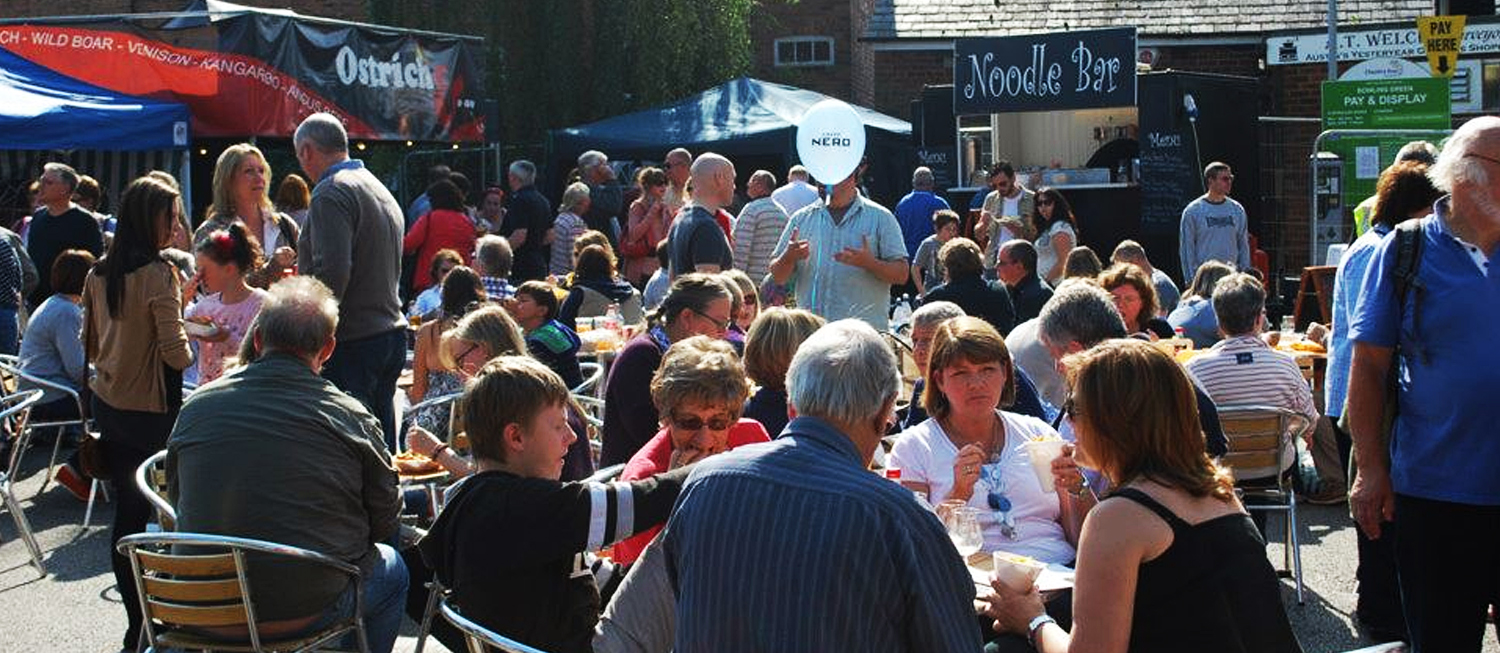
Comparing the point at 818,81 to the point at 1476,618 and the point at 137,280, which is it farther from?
the point at 1476,618

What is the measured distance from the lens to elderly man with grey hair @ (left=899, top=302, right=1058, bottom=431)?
226 inches

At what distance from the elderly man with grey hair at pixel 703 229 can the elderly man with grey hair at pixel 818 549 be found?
5751 mm

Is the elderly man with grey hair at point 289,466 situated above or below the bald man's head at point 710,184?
below

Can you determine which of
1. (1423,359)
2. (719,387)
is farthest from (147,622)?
(1423,359)

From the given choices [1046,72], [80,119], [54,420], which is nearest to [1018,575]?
[54,420]

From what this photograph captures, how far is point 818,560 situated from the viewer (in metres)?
3.07

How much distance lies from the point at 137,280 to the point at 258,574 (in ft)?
7.26

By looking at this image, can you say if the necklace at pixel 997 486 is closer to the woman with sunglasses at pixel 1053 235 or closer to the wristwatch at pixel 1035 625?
the wristwatch at pixel 1035 625

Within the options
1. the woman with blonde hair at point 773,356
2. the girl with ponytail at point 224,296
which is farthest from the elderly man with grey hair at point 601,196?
the woman with blonde hair at point 773,356

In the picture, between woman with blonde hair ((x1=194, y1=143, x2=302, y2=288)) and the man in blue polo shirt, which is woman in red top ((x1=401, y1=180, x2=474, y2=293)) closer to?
woman with blonde hair ((x1=194, y1=143, x2=302, y2=288))

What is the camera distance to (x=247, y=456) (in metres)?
4.54

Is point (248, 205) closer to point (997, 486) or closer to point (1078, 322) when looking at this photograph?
point (1078, 322)

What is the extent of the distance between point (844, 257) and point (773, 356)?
9.80 feet

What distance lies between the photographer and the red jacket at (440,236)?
1266cm
